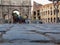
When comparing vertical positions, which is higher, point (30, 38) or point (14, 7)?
point (14, 7)

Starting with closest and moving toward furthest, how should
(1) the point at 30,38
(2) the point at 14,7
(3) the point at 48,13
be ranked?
(1) the point at 30,38, (3) the point at 48,13, (2) the point at 14,7

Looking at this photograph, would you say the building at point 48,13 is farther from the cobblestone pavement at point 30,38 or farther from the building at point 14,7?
the cobblestone pavement at point 30,38

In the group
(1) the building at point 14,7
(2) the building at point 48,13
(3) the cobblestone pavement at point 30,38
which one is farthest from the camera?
(1) the building at point 14,7

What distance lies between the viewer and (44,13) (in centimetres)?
7969

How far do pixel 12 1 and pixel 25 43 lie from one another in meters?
75.3

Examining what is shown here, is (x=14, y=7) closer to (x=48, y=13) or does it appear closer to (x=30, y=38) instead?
(x=48, y=13)

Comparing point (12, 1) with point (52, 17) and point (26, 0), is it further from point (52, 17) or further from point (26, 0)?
point (52, 17)

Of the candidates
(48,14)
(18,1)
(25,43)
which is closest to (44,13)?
(48,14)

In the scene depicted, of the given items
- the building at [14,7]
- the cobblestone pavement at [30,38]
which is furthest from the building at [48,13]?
the cobblestone pavement at [30,38]

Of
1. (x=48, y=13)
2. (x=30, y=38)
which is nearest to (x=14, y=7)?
(x=48, y=13)

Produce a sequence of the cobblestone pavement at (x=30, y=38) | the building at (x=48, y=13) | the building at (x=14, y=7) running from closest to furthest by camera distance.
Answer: the cobblestone pavement at (x=30, y=38) → the building at (x=48, y=13) → the building at (x=14, y=7)

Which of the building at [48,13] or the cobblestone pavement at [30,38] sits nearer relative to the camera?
the cobblestone pavement at [30,38]

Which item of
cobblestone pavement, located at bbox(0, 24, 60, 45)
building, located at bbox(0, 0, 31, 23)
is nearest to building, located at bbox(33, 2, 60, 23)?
building, located at bbox(0, 0, 31, 23)

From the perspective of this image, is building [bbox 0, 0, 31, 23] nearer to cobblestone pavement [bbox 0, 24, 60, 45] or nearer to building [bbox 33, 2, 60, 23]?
building [bbox 33, 2, 60, 23]
